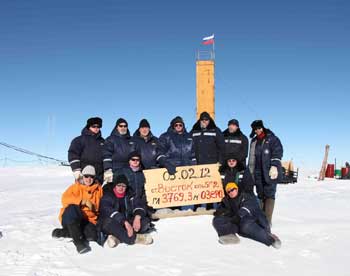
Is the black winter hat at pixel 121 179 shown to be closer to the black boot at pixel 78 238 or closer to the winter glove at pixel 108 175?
the winter glove at pixel 108 175

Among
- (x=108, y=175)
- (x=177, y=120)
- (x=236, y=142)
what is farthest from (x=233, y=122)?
(x=108, y=175)

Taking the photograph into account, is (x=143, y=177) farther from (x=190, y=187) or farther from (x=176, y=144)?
(x=190, y=187)

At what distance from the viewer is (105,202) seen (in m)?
5.68

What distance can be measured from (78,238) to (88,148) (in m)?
1.96

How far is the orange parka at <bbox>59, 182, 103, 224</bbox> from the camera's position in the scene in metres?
5.65

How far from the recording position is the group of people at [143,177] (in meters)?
5.59

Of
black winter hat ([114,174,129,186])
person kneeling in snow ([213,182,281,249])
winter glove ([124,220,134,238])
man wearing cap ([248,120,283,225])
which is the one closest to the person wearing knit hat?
man wearing cap ([248,120,283,225])

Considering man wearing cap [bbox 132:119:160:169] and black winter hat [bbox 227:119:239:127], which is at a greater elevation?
black winter hat [bbox 227:119:239:127]

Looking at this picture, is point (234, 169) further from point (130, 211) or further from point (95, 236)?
point (95, 236)

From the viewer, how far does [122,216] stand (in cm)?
560

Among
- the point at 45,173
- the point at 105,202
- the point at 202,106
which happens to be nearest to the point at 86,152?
the point at 105,202

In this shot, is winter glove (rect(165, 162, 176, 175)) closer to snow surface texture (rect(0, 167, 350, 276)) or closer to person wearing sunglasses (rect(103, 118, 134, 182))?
person wearing sunglasses (rect(103, 118, 134, 182))

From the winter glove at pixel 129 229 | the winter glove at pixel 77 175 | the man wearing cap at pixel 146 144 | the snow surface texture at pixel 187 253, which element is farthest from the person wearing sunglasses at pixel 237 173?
the winter glove at pixel 77 175

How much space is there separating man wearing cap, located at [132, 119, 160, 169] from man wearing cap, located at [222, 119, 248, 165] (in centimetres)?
140
